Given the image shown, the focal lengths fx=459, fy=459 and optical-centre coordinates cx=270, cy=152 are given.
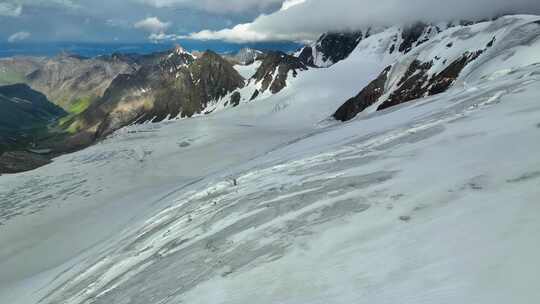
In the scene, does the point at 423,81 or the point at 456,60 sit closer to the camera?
the point at 456,60

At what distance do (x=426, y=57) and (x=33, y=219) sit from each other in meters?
60.9

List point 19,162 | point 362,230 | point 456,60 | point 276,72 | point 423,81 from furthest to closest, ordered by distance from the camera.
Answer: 1. point 276,72
2. point 19,162
3. point 423,81
4. point 456,60
5. point 362,230

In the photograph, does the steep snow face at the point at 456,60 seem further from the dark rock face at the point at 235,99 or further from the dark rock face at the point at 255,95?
the dark rock face at the point at 235,99

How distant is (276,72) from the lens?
18075 cm

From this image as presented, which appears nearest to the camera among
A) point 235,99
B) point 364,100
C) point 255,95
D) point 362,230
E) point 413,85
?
point 362,230

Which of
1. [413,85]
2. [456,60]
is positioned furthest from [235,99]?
[456,60]

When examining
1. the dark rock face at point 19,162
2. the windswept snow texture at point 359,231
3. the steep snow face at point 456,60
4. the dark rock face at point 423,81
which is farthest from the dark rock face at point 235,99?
the windswept snow texture at point 359,231

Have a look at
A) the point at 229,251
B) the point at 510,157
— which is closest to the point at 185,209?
the point at 229,251

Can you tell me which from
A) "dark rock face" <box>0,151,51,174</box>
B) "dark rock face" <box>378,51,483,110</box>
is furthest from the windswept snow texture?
"dark rock face" <box>0,151,51,174</box>

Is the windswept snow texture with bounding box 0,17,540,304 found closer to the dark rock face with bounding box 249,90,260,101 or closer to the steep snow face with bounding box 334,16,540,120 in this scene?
the steep snow face with bounding box 334,16,540,120

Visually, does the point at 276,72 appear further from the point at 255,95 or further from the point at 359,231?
the point at 359,231

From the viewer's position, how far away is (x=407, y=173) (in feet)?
A: 51.9

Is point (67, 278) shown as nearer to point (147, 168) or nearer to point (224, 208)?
point (224, 208)

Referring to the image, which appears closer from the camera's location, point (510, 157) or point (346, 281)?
point (346, 281)
